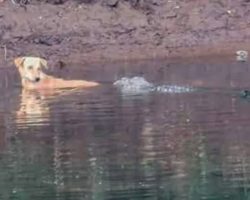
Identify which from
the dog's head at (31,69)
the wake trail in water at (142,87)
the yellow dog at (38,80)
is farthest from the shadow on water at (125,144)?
the dog's head at (31,69)

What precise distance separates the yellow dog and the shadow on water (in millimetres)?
604

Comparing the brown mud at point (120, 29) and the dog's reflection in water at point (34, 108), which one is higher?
the brown mud at point (120, 29)

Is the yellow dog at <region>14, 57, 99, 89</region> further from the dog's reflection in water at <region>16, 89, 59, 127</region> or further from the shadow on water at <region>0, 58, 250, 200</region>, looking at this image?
the shadow on water at <region>0, 58, 250, 200</region>

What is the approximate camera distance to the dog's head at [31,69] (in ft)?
65.9

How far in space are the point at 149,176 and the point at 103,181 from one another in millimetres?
430

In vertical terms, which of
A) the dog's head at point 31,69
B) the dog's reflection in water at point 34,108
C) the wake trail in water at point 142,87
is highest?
the dog's head at point 31,69

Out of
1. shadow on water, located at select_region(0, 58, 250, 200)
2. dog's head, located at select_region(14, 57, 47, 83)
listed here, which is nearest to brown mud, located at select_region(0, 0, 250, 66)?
dog's head, located at select_region(14, 57, 47, 83)

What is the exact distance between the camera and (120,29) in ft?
87.1

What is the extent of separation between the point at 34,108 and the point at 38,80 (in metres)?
3.28

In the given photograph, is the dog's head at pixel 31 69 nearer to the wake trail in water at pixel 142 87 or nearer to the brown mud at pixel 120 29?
the wake trail in water at pixel 142 87

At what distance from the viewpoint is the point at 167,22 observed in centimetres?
2712

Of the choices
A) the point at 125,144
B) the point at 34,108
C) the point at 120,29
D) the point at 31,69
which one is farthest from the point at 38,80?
the point at 125,144

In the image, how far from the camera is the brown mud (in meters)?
25.8

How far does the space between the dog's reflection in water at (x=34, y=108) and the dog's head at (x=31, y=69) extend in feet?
1.25
